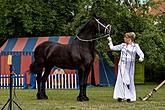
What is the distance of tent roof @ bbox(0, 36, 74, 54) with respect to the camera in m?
25.5

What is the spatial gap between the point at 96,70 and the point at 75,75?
11.3ft

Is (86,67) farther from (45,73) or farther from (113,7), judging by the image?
(113,7)

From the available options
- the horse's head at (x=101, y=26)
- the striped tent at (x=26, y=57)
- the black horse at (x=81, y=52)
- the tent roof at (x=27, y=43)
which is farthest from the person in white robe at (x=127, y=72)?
the striped tent at (x=26, y=57)

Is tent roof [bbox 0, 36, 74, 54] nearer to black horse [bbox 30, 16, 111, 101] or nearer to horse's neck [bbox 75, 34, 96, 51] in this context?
black horse [bbox 30, 16, 111, 101]

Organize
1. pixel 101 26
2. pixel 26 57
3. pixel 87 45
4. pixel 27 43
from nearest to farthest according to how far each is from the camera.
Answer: pixel 101 26
pixel 87 45
pixel 26 57
pixel 27 43

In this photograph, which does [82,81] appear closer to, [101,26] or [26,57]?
[101,26]

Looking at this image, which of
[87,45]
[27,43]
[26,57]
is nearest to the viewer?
[87,45]

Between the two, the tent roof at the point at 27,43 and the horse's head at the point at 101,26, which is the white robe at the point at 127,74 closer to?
the horse's head at the point at 101,26

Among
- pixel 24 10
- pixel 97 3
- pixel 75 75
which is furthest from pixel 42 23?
pixel 75 75

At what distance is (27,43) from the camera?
26.4 metres

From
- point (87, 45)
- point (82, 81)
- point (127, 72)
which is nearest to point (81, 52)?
point (87, 45)

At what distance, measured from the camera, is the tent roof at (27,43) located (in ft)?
83.6

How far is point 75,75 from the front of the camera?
22875 millimetres

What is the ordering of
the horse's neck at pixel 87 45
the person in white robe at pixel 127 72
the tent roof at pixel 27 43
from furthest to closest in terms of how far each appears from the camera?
the tent roof at pixel 27 43 < the horse's neck at pixel 87 45 < the person in white robe at pixel 127 72
